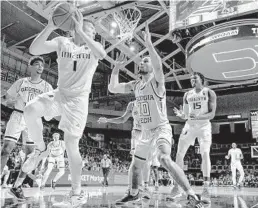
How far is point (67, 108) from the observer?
3.45 meters

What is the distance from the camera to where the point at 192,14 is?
36.0ft

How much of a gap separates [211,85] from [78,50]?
22102 mm

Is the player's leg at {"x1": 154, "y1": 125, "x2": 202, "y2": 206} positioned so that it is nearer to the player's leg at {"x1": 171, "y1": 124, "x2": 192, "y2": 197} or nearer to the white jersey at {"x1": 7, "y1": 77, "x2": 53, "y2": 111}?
the player's leg at {"x1": 171, "y1": 124, "x2": 192, "y2": 197}

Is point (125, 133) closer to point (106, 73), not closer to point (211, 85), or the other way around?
point (106, 73)

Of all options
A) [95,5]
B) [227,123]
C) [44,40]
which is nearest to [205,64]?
[95,5]

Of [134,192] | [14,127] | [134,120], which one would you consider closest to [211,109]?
[134,120]

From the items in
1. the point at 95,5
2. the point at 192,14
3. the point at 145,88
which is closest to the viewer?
the point at 145,88

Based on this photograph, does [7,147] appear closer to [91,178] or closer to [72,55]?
[72,55]

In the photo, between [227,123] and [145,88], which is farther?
[227,123]

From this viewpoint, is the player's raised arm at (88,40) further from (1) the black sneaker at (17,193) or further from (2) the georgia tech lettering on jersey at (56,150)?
(2) the georgia tech lettering on jersey at (56,150)

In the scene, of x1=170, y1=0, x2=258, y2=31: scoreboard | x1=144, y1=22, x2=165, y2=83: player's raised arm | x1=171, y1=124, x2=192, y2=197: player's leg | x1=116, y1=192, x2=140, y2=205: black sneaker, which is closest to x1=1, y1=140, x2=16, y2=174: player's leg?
x1=116, y1=192, x2=140, y2=205: black sneaker

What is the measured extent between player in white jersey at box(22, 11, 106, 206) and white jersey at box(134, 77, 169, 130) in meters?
0.76

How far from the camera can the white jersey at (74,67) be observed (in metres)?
3.51

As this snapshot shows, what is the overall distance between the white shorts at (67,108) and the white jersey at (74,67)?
9cm
